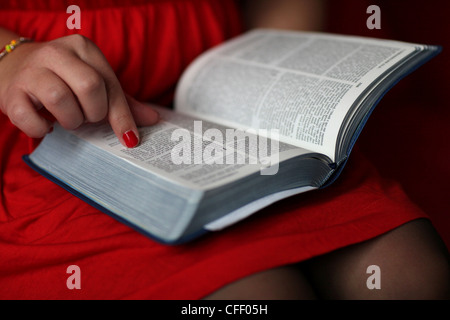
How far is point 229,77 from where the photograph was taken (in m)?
0.76

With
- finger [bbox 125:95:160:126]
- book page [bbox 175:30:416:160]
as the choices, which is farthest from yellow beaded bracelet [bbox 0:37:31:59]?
book page [bbox 175:30:416:160]

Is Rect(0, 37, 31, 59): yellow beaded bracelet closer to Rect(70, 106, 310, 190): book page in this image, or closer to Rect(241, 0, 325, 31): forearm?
Rect(70, 106, 310, 190): book page

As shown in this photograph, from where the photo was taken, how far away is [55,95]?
49 centimetres

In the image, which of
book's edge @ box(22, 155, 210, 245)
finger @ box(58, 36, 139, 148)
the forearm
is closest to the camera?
book's edge @ box(22, 155, 210, 245)

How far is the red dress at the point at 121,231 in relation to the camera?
0.46 meters

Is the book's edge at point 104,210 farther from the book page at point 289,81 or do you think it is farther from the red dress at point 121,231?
the book page at point 289,81

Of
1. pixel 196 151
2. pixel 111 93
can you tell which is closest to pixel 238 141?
pixel 196 151

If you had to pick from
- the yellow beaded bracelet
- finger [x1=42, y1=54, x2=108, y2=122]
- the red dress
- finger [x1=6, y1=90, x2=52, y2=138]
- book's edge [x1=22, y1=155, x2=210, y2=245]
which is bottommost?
the red dress

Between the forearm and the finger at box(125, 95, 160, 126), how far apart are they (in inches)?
18.8

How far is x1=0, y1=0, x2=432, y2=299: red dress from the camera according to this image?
463 millimetres

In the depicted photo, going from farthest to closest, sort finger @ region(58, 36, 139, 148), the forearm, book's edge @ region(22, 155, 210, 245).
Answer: the forearm < finger @ region(58, 36, 139, 148) < book's edge @ region(22, 155, 210, 245)

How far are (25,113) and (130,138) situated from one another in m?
0.12
